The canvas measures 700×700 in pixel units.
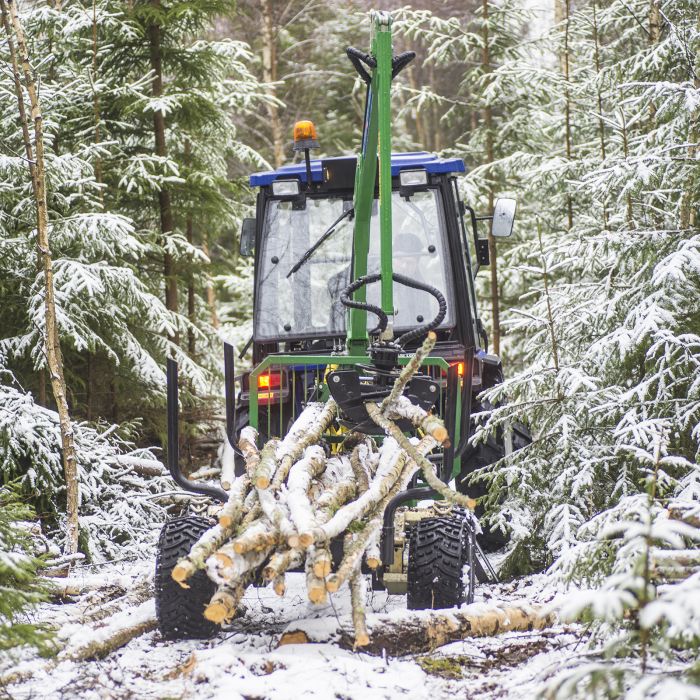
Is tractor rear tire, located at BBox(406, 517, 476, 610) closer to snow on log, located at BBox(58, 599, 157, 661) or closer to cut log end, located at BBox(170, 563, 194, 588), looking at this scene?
cut log end, located at BBox(170, 563, 194, 588)

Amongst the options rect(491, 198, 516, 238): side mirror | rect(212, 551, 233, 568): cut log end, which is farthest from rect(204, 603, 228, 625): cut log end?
rect(491, 198, 516, 238): side mirror

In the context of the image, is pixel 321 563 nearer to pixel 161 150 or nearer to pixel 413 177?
pixel 413 177

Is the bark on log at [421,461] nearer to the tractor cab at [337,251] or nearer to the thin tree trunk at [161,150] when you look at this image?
the tractor cab at [337,251]

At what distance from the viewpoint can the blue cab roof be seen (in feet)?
19.6

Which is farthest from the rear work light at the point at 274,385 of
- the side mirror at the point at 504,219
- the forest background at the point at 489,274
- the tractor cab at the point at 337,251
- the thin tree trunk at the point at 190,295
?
the thin tree trunk at the point at 190,295

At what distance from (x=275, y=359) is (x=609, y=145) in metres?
6.93

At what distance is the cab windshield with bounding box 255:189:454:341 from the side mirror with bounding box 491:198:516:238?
0.42 m

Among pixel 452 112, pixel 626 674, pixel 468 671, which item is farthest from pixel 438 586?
pixel 452 112

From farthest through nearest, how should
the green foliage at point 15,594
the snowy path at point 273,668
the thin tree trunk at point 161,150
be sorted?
the thin tree trunk at point 161,150, the snowy path at point 273,668, the green foliage at point 15,594

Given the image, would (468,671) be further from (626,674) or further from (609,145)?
(609,145)

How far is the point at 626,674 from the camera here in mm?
2717

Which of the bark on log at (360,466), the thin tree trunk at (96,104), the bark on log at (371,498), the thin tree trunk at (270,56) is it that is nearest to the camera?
the bark on log at (371,498)

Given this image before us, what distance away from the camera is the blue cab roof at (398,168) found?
19.6 ft

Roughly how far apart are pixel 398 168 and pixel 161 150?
12.5 feet
